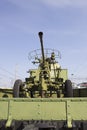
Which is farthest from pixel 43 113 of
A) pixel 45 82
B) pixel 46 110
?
pixel 45 82

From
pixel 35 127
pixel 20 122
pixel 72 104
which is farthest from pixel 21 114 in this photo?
pixel 72 104

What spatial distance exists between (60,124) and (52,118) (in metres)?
0.23

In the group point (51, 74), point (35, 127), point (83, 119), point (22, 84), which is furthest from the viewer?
point (51, 74)

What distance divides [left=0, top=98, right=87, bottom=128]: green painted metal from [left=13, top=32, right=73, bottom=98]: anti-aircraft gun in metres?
4.74

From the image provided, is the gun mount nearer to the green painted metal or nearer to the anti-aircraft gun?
the green painted metal

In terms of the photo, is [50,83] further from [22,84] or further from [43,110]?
[43,110]

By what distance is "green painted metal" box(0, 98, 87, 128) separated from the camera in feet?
18.7

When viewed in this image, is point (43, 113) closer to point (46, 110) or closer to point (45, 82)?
point (46, 110)

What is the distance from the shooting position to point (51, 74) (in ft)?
42.4

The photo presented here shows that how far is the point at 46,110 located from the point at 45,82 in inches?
230

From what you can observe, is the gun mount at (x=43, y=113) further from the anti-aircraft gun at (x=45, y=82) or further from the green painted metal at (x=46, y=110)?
the anti-aircraft gun at (x=45, y=82)

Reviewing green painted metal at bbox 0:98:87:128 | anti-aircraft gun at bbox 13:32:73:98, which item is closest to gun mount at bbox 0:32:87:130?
green painted metal at bbox 0:98:87:128

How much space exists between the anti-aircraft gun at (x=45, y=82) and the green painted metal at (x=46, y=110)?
4.74m

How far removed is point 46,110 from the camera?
18.9 feet
